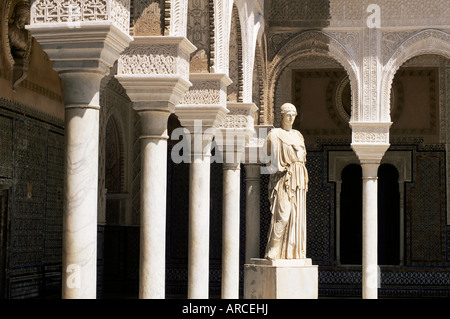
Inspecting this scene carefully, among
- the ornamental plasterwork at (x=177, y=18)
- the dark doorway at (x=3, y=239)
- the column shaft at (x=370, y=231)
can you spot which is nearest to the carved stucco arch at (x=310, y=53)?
the column shaft at (x=370, y=231)

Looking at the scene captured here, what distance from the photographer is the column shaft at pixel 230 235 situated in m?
8.81

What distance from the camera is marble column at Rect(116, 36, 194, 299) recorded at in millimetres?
5605

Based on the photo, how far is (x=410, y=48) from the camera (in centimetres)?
1035

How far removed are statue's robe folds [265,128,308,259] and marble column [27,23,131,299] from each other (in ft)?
9.53

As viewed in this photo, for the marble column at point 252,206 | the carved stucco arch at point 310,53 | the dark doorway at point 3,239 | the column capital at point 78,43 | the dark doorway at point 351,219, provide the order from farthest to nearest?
the dark doorway at point 351,219 < the marble column at point 252,206 < the carved stucco arch at point 310,53 < the dark doorway at point 3,239 < the column capital at point 78,43

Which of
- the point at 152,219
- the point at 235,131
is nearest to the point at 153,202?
the point at 152,219

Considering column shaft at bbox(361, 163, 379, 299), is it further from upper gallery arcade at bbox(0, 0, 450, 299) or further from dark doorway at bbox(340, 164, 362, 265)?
dark doorway at bbox(340, 164, 362, 265)

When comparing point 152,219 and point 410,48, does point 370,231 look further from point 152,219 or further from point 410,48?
point 152,219

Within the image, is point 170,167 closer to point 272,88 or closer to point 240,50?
point 272,88

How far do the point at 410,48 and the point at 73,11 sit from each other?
7.10 meters

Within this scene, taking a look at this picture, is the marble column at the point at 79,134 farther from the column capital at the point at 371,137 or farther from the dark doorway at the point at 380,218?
the dark doorway at the point at 380,218

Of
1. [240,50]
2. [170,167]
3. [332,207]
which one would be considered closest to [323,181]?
[332,207]

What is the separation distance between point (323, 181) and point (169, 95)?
7.60 meters

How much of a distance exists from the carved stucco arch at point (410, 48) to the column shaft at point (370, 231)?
2.93ft
